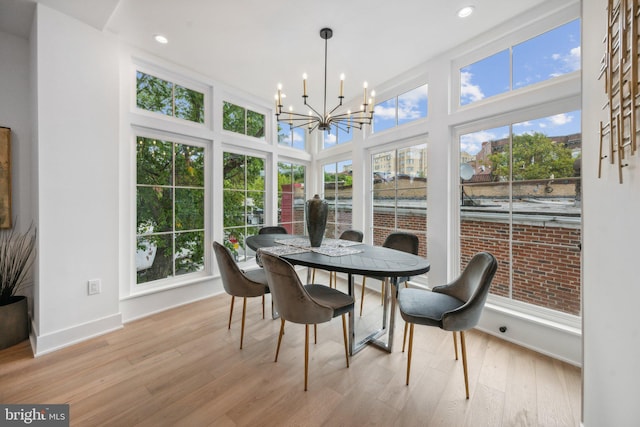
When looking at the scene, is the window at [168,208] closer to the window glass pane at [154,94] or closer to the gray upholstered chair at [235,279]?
the window glass pane at [154,94]

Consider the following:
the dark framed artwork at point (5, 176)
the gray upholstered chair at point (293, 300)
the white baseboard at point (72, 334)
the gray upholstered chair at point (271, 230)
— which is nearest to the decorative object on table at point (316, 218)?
the gray upholstered chair at point (293, 300)

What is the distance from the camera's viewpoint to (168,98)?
9.62 feet

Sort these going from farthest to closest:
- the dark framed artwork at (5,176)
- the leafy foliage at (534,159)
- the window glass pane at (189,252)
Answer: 1. the window glass pane at (189,252)
2. the dark framed artwork at (5,176)
3. the leafy foliage at (534,159)

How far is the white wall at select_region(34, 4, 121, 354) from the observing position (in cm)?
202

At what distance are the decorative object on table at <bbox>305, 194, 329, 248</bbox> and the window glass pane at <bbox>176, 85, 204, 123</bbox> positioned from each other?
199 cm

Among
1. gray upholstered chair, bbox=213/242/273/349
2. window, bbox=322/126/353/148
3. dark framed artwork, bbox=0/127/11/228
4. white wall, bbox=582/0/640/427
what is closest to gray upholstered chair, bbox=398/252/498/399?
white wall, bbox=582/0/640/427

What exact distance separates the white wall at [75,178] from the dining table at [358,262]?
140cm

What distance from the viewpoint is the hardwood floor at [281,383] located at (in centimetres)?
145

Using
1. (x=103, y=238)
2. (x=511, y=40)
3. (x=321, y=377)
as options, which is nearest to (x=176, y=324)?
(x=103, y=238)

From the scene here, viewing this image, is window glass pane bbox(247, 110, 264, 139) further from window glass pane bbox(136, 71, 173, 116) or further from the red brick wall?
the red brick wall

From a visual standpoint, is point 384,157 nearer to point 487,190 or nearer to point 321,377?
point 487,190

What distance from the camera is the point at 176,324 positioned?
8.31 feet

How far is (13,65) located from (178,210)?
1856 mm

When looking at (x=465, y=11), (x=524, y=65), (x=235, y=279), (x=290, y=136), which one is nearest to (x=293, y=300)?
(x=235, y=279)
